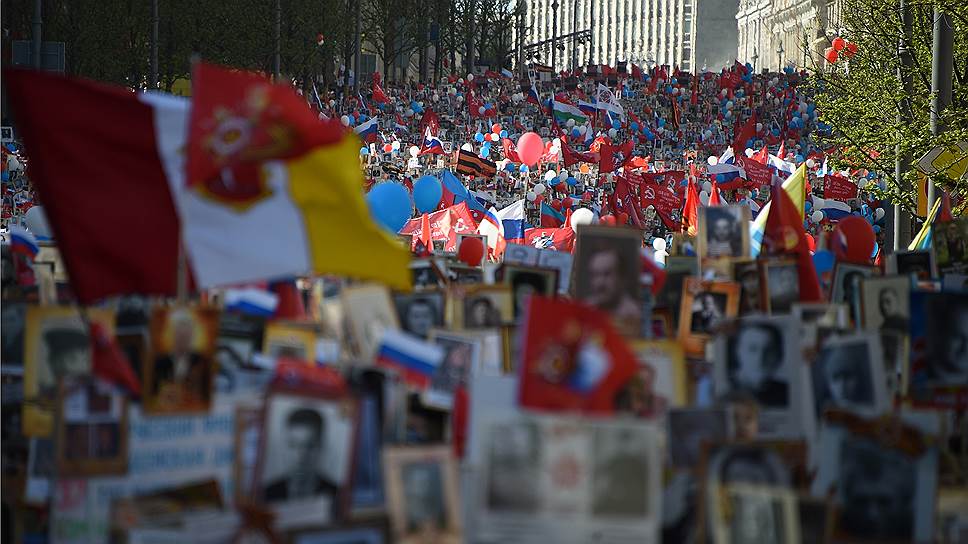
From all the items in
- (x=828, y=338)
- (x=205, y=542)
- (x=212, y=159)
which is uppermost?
(x=212, y=159)

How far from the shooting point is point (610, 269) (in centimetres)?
682

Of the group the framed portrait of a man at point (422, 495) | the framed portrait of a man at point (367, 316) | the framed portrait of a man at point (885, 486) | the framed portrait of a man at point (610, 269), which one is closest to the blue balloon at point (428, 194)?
the framed portrait of a man at point (610, 269)

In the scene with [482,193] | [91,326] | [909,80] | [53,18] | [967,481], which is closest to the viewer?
[967,481]

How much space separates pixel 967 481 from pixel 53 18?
38.4m

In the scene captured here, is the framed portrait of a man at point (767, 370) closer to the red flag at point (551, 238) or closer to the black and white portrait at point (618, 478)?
the black and white portrait at point (618, 478)

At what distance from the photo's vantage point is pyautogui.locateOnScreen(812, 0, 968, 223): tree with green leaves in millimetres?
20000

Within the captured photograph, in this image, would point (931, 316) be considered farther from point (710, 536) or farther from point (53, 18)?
point (53, 18)

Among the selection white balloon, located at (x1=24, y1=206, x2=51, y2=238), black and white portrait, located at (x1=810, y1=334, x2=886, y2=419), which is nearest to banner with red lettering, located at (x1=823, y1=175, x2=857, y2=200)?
white balloon, located at (x1=24, y1=206, x2=51, y2=238)

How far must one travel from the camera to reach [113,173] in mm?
6438

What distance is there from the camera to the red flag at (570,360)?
202 inches

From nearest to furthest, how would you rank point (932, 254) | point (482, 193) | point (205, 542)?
point (205, 542), point (932, 254), point (482, 193)

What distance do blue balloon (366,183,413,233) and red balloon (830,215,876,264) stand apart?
5818 millimetres

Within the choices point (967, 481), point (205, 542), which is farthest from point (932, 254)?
point (205, 542)

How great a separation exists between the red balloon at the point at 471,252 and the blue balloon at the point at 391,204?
4.75 m
